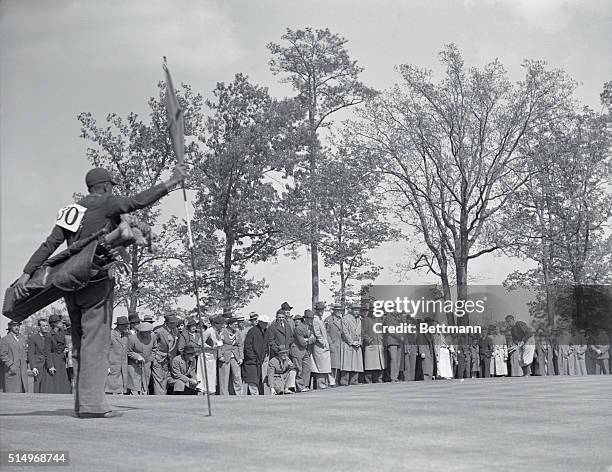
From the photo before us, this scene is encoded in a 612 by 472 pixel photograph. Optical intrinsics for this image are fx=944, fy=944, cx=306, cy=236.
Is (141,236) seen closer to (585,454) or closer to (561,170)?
(585,454)

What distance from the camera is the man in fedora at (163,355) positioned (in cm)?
1878

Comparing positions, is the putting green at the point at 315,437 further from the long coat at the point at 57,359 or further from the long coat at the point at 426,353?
the long coat at the point at 426,353

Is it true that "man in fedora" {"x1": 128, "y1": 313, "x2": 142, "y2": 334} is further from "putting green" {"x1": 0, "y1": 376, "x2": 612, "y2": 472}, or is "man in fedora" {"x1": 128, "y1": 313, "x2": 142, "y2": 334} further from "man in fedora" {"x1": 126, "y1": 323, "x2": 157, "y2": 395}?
"putting green" {"x1": 0, "y1": 376, "x2": 612, "y2": 472}

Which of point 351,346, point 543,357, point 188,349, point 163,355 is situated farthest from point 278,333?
point 543,357

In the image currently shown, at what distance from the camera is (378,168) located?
4206 cm

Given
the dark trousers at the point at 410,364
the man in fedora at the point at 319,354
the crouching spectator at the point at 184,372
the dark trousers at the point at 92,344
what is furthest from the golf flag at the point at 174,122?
the dark trousers at the point at 410,364

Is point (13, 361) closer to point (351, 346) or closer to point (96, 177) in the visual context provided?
point (351, 346)

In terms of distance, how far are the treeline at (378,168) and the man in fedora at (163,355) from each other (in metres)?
19.0

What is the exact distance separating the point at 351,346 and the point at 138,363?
7053 mm

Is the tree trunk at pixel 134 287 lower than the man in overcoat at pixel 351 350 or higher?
higher

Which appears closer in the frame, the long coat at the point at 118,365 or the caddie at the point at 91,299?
the caddie at the point at 91,299

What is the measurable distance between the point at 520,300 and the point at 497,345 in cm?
629

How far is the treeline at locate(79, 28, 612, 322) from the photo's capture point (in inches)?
1564

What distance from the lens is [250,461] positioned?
226 inches
